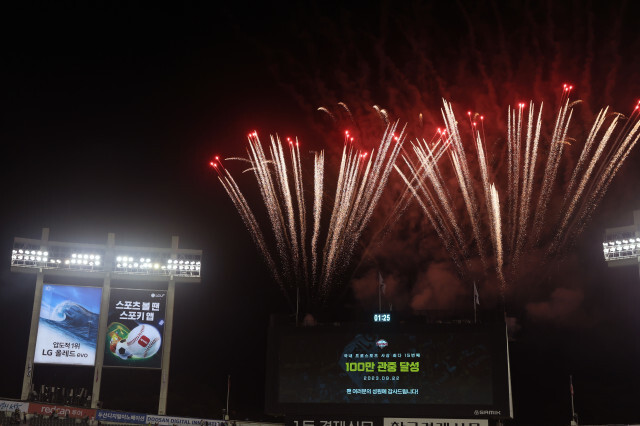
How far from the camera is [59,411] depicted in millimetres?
34188

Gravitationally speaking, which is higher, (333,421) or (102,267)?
(102,267)

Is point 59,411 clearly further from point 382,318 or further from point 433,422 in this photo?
point 433,422

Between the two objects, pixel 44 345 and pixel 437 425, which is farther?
pixel 44 345

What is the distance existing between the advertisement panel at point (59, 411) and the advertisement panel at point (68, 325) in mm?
2247

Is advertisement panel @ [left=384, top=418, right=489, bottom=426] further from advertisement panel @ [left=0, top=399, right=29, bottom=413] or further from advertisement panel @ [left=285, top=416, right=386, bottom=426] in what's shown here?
advertisement panel @ [left=0, top=399, right=29, bottom=413]

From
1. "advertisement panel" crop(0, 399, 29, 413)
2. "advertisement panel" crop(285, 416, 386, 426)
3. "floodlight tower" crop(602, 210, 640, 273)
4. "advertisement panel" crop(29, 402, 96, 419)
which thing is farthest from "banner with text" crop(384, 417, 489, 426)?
"advertisement panel" crop(0, 399, 29, 413)

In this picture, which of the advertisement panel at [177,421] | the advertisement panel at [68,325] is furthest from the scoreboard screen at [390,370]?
the advertisement panel at [68,325]

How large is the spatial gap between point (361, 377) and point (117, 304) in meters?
15.2

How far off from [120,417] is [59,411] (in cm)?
303

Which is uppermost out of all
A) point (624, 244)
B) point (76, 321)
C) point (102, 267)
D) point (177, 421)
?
point (624, 244)

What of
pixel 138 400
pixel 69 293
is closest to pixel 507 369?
pixel 69 293

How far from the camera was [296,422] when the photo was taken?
2812 centimetres

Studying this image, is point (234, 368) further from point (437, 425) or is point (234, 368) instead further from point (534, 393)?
point (437, 425)

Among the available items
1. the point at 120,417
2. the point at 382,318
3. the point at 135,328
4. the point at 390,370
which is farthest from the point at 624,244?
the point at 120,417
